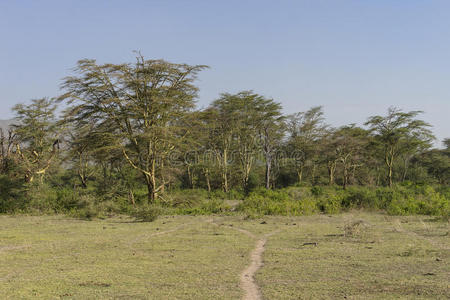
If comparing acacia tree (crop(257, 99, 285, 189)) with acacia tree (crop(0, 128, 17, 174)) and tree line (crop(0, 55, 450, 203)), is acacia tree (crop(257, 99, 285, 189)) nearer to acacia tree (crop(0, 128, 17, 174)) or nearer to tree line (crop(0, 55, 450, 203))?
tree line (crop(0, 55, 450, 203))

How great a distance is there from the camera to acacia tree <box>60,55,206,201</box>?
18391 millimetres

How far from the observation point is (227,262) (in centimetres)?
748

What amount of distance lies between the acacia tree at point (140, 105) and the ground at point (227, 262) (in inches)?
278

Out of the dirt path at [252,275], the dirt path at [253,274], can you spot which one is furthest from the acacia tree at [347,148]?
the dirt path at [252,275]

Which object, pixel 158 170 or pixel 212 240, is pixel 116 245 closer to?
pixel 212 240

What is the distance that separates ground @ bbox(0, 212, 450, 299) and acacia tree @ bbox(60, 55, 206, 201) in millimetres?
7061

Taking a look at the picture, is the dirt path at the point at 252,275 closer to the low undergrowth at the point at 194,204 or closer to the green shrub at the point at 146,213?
the green shrub at the point at 146,213

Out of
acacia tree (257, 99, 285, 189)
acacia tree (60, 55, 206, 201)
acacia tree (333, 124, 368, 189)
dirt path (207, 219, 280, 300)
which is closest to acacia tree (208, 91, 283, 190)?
acacia tree (257, 99, 285, 189)

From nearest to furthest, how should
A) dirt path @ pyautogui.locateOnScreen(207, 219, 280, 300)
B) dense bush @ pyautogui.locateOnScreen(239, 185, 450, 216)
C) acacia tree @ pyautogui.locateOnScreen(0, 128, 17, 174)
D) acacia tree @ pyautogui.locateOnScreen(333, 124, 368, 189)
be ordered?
dirt path @ pyautogui.locateOnScreen(207, 219, 280, 300) < dense bush @ pyautogui.locateOnScreen(239, 185, 450, 216) < acacia tree @ pyautogui.locateOnScreen(0, 128, 17, 174) < acacia tree @ pyautogui.locateOnScreen(333, 124, 368, 189)

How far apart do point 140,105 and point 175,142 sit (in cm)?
257

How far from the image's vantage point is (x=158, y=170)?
811 inches

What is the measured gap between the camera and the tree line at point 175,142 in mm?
18891

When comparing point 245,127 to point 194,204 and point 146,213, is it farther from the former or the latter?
point 146,213

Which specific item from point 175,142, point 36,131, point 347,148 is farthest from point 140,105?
point 347,148
